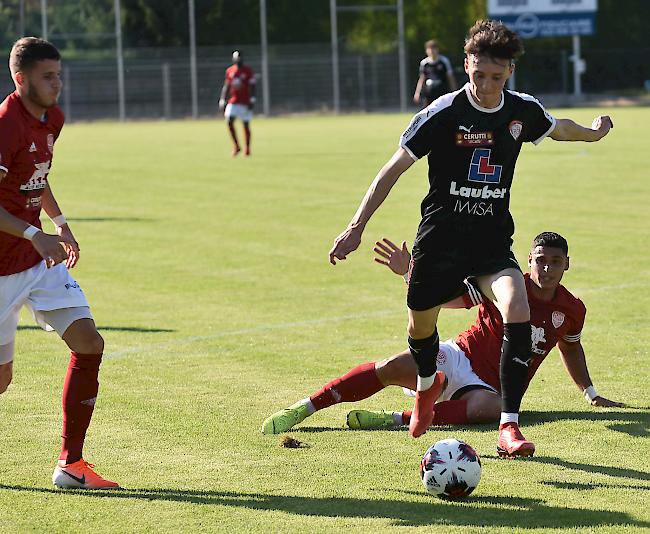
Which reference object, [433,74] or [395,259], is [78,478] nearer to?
[395,259]

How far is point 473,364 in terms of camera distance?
22.5 ft

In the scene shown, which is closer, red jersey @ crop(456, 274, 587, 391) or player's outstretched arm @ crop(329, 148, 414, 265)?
player's outstretched arm @ crop(329, 148, 414, 265)

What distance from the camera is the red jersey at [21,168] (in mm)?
5574

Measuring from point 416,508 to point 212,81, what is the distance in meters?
48.9

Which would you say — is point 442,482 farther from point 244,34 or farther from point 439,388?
point 244,34

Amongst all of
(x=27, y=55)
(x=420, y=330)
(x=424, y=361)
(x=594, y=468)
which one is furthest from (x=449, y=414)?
(x=27, y=55)

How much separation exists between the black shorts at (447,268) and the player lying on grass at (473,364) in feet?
0.96

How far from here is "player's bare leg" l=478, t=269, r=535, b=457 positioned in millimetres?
5914

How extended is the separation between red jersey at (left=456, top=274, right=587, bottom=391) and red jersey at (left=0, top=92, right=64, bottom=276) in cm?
238

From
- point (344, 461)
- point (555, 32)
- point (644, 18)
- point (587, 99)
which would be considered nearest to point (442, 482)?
point (344, 461)

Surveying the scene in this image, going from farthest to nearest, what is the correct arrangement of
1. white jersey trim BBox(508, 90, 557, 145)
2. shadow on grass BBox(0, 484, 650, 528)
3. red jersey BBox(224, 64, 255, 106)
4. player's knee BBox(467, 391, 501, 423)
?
red jersey BBox(224, 64, 255, 106)
player's knee BBox(467, 391, 501, 423)
white jersey trim BBox(508, 90, 557, 145)
shadow on grass BBox(0, 484, 650, 528)

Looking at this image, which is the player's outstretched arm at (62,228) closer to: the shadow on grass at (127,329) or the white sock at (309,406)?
the white sock at (309,406)

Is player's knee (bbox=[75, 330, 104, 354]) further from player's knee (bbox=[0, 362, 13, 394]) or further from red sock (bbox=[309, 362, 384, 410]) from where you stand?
red sock (bbox=[309, 362, 384, 410])

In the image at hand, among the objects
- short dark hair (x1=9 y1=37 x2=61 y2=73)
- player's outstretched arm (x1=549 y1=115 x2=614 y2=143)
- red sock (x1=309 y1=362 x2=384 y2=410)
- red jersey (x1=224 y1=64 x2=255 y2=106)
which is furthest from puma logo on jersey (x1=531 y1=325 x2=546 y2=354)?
red jersey (x1=224 y1=64 x2=255 y2=106)
